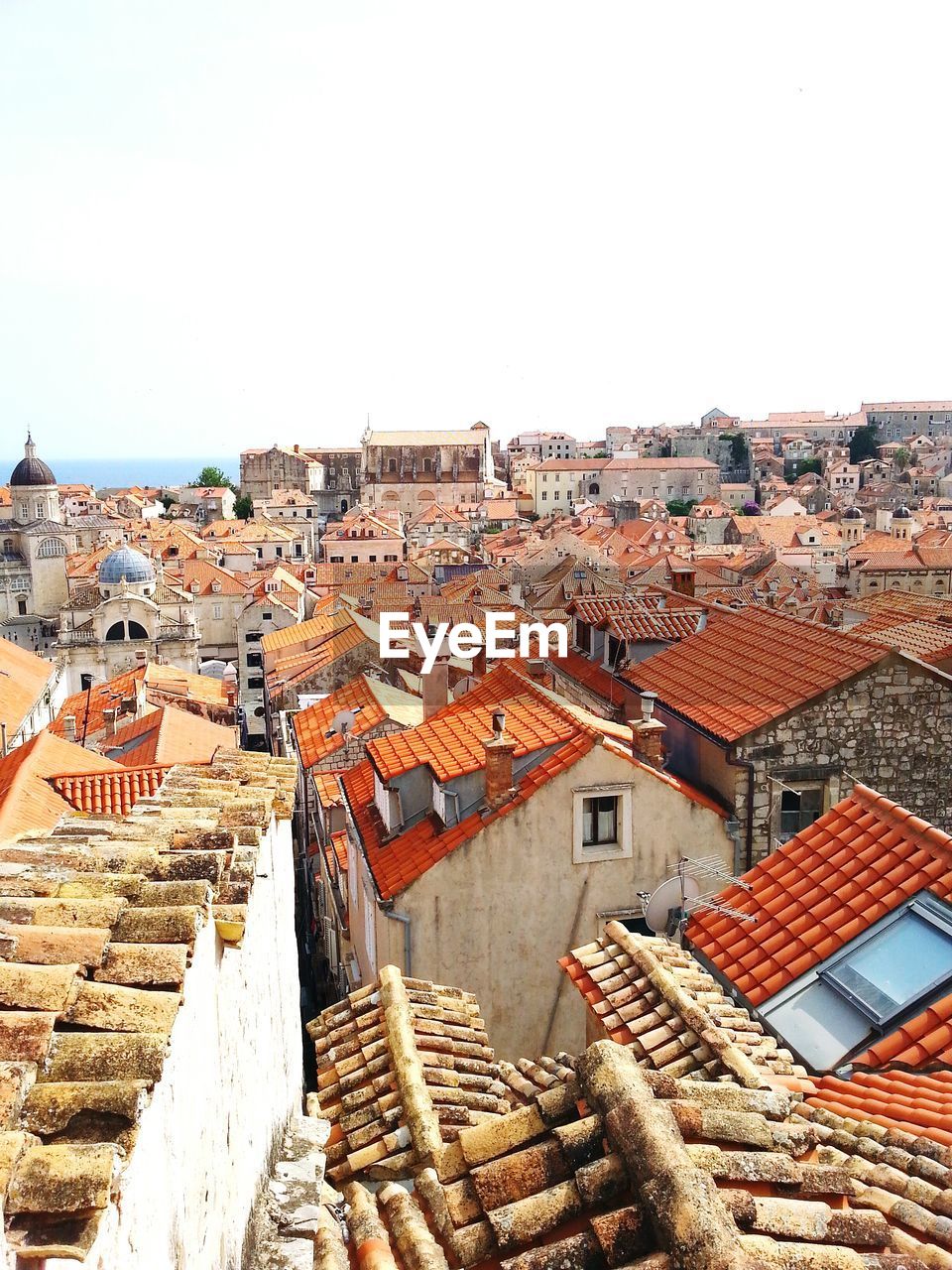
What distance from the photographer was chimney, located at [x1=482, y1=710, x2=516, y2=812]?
10859mm

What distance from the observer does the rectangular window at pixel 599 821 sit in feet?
35.9

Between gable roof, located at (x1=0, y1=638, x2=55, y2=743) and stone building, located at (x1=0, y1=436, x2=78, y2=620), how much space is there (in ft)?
93.1

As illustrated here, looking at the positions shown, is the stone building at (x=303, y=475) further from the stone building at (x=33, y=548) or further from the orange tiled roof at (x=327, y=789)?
the orange tiled roof at (x=327, y=789)

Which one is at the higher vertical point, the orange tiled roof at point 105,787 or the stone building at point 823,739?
the stone building at point 823,739

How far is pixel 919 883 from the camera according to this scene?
797cm

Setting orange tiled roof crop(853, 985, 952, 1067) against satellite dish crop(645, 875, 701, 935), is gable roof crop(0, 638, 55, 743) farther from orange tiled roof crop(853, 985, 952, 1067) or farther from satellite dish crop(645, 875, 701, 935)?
orange tiled roof crop(853, 985, 952, 1067)

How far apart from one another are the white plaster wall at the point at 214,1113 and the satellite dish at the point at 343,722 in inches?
583

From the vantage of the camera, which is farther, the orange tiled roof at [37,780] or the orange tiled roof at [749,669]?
the orange tiled roof at [37,780]

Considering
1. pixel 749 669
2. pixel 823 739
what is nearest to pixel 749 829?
pixel 823 739

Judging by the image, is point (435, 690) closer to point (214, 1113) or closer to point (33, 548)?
point (214, 1113)

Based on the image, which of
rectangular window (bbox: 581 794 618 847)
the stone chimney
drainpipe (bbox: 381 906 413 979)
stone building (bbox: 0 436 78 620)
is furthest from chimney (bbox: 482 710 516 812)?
stone building (bbox: 0 436 78 620)

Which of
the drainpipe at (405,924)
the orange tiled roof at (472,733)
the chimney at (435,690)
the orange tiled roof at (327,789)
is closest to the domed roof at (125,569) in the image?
the orange tiled roof at (327,789)

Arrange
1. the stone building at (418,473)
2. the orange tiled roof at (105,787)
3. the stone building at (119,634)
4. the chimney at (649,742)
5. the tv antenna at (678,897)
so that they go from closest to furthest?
the tv antenna at (678,897) → the chimney at (649,742) → the orange tiled roof at (105,787) → the stone building at (119,634) → the stone building at (418,473)

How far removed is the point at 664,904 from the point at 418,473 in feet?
406
